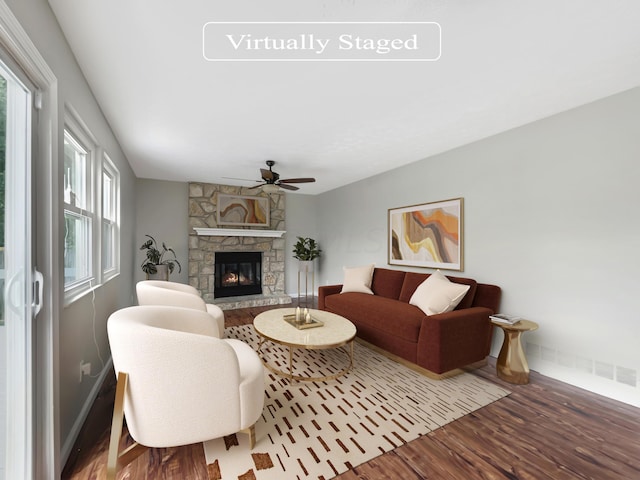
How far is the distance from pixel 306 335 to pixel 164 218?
4148mm

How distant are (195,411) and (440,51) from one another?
8.23 feet

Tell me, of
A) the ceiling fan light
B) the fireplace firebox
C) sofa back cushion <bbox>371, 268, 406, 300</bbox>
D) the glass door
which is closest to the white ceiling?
the ceiling fan light

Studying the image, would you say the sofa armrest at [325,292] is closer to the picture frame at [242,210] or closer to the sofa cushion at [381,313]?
the sofa cushion at [381,313]

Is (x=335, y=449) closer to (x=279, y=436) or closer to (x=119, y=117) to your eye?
(x=279, y=436)

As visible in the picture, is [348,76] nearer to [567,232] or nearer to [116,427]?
[567,232]

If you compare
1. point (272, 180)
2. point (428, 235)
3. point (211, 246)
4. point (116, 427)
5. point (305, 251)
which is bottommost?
point (116, 427)

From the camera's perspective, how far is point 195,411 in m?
1.42

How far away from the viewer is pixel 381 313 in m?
3.14

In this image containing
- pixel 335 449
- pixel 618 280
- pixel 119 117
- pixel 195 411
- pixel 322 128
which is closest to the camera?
pixel 195 411

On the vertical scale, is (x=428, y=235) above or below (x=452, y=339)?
above

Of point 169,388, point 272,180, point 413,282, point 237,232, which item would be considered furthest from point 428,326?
point 237,232

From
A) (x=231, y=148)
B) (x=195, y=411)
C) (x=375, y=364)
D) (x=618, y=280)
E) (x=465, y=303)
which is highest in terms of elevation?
(x=231, y=148)

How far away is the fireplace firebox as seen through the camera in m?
5.69

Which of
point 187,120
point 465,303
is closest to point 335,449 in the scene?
point 465,303
